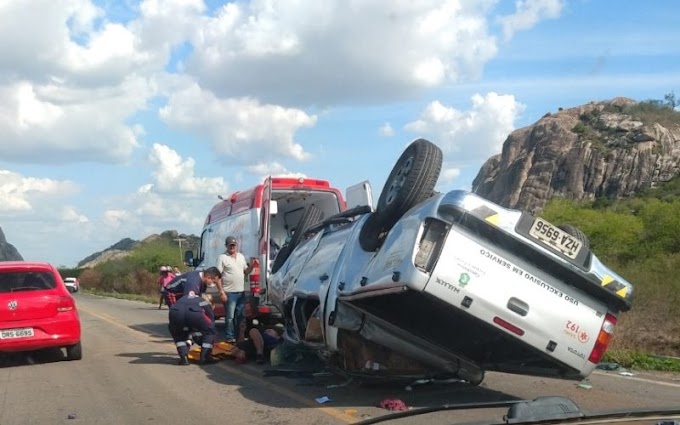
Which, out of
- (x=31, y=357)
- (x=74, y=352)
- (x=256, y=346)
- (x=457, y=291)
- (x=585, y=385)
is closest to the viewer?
(x=457, y=291)

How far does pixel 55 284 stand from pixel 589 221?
19629 millimetres

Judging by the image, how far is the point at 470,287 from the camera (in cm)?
671

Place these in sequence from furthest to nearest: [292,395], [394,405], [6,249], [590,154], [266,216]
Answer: [6,249] < [590,154] < [266,216] < [292,395] < [394,405]

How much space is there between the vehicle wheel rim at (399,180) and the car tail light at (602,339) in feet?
7.39

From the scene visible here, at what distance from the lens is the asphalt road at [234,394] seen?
750cm

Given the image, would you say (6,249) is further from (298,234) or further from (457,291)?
(457,291)

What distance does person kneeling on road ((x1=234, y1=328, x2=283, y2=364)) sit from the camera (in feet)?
36.0

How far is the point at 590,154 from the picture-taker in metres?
90.8

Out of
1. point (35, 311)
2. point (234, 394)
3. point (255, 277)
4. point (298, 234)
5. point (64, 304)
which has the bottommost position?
point (234, 394)

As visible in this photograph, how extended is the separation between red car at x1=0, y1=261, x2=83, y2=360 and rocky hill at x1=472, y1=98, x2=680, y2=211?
73.8 meters

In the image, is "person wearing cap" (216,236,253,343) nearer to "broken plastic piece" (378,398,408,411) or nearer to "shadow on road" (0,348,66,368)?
"shadow on road" (0,348,66,368)

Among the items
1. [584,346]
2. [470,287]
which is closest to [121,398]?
[470,287]

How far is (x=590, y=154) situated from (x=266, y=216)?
272 ft

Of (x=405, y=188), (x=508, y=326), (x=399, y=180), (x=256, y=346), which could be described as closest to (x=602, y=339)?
(x=508, y=326)
